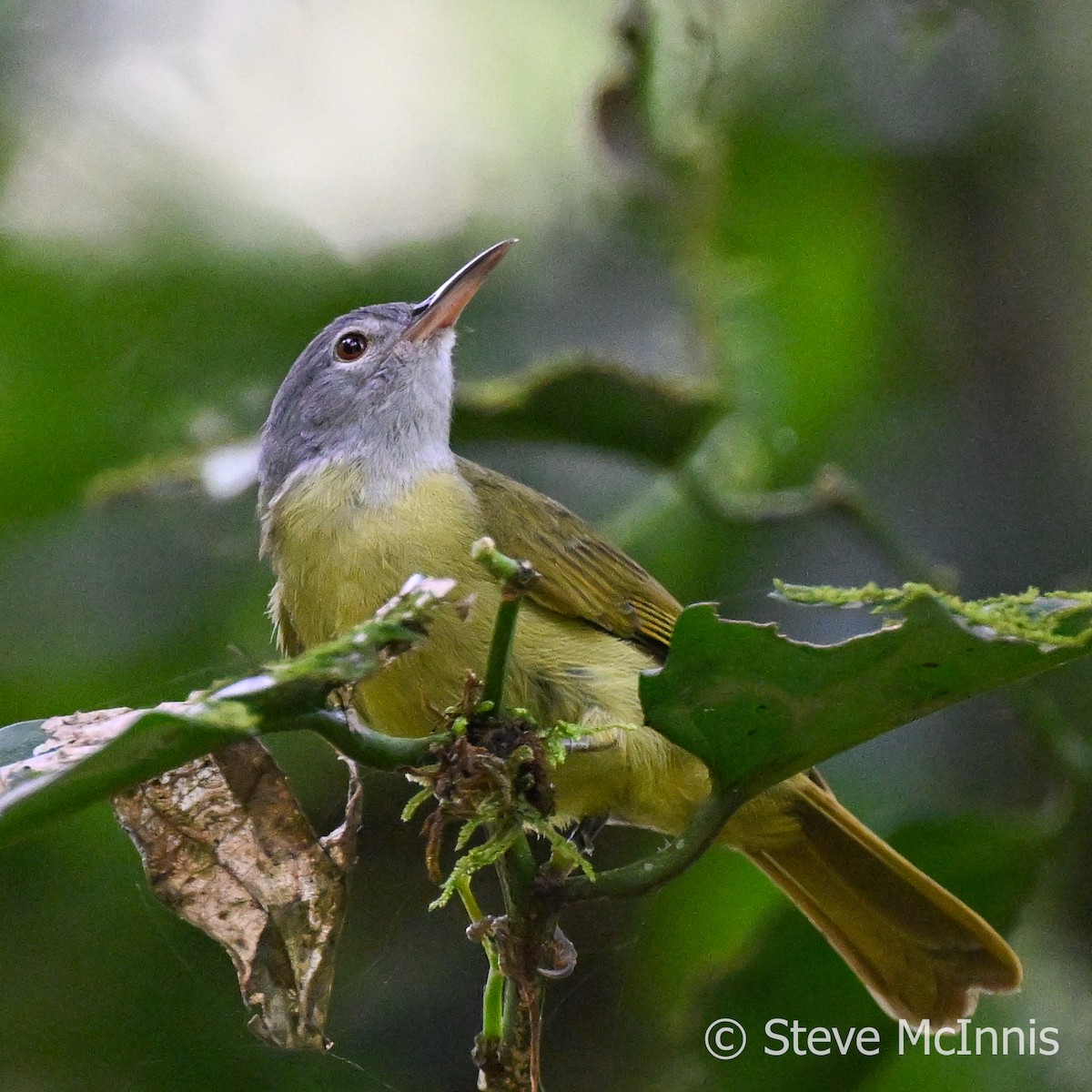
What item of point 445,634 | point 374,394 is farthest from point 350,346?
point 445,634

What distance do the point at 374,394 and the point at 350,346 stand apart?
0.18 metres

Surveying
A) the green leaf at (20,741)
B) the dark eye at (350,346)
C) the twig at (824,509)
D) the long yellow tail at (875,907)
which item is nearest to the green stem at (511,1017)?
the green leaf at (20,741)

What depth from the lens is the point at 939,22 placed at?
13.3 feet

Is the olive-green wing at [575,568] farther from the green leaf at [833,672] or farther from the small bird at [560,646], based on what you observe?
the green leaf at [833,672]

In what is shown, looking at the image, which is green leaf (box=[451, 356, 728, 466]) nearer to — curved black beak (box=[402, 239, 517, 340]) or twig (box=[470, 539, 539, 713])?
curved black beak (box=[402, 239, 517, 340])

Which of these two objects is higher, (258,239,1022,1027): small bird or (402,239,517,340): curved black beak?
(402,239,517,340): curved black beak

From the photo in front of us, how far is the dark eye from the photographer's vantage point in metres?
3.53

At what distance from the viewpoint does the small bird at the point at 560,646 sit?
8.79 ft

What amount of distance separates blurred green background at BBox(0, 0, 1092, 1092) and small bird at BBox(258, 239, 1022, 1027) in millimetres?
114

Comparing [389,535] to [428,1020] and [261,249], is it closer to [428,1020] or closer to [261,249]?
[428,1020]

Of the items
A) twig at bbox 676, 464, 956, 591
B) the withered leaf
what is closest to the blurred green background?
twig at bbox 676, 464, 956, 591

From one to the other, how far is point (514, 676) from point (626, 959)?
34.8 inches

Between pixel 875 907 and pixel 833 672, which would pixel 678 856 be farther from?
pixel 875 907

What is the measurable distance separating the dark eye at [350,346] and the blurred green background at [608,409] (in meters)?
0.35
